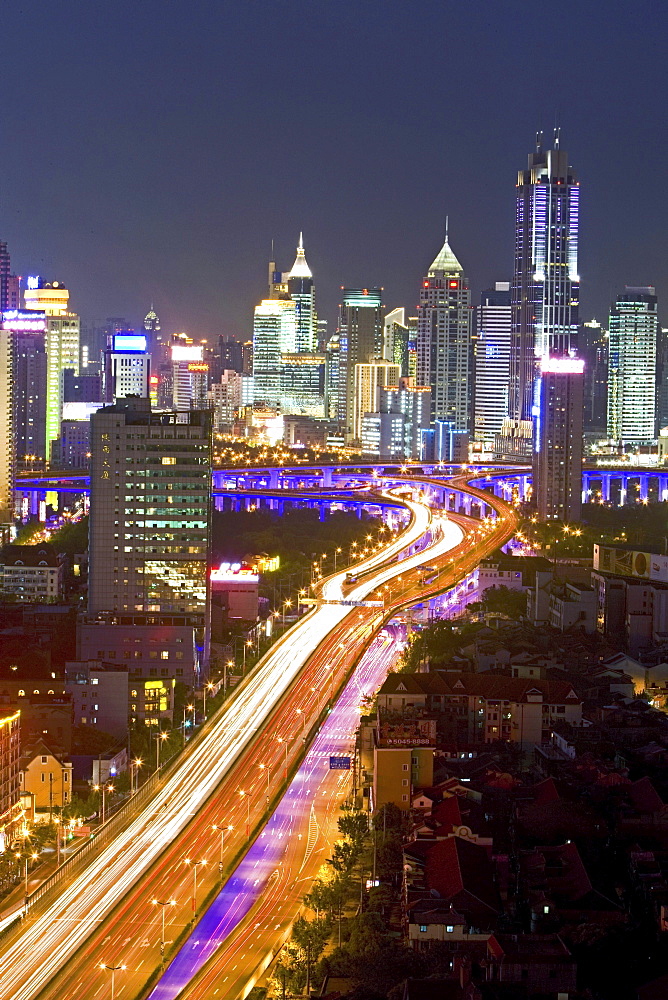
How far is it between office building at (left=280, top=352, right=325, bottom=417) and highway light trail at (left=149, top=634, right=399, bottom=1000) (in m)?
74.5

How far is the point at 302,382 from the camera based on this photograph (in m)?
101

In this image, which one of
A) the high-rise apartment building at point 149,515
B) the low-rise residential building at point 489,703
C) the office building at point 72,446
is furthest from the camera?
the office building at point 72,446

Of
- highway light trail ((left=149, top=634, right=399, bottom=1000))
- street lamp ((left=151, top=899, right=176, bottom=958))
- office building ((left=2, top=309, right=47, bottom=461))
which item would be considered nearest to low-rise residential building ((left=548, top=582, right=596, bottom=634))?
highway light trail ((left=149, top=634, right=399, bottom=1000))

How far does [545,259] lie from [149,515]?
59.4 m

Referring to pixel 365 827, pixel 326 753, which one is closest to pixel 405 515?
pixel 326 753

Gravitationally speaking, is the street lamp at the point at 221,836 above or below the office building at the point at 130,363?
below

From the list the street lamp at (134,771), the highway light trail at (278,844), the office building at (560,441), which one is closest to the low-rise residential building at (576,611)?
the highway light trail at (278,844)

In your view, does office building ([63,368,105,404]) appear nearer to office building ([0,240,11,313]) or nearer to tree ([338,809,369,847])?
office building ([0,240,11,313])

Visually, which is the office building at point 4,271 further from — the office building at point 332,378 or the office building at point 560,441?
the office building at point 560,441

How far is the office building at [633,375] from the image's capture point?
89.6m

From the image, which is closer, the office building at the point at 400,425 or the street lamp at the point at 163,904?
the street lamp at the point at 163,904

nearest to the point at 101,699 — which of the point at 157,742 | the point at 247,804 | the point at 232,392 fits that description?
the point at 157,742

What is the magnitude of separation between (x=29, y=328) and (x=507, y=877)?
62.1 metres

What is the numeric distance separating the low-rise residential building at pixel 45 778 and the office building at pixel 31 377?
54540 millimetres
